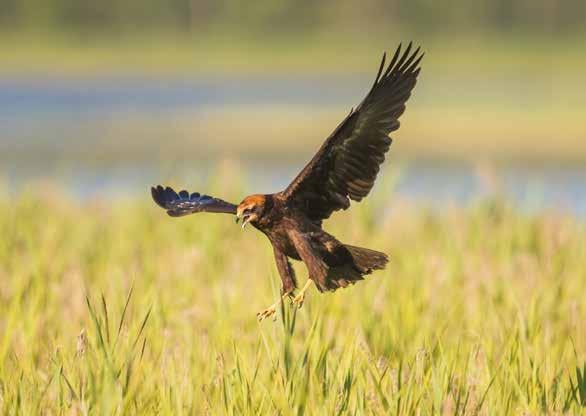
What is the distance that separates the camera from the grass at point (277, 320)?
372 cm

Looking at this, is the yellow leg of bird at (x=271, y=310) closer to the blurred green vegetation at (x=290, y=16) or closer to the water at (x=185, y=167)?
the water at (x=185, y=167)

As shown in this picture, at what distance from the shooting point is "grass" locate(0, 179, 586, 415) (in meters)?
3.72

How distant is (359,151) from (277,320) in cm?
71

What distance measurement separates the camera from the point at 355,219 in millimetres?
7402

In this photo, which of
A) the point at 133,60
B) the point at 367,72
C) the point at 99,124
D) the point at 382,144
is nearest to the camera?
the point at 382,144

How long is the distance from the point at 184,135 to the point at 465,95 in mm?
12040

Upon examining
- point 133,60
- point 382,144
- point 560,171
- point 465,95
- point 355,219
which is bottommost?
point 382,144

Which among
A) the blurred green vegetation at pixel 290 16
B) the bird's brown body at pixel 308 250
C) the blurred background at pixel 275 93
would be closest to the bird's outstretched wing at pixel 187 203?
the bird's brown body at pixel 308 250

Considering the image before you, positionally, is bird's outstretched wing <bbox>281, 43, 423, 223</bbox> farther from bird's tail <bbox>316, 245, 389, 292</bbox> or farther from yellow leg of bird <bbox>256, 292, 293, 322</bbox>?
yellow leg of bird <bbox>256, 292, 293, 322</bbox>

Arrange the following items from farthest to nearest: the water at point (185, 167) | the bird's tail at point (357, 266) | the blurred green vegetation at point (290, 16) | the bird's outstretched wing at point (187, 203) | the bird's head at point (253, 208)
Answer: the blurred green vegetation at point (290, 16) → the water at point (185, 167) → the bird's outstretched wing at point (187, 203) → the bird's tail at point (357, 266) → the bird's head at point (253, 208)

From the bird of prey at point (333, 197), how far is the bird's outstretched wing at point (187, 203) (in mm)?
10

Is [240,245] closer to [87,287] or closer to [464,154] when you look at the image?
[87,287]

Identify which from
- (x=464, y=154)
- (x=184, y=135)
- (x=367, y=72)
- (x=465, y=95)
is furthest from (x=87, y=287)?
(x=367, y=72)

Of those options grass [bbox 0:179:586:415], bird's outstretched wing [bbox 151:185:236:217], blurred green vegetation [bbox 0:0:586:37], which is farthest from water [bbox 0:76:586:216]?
blurred green vegetation [bbox 0:0:586:37]
